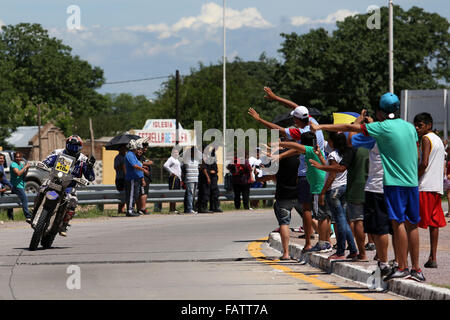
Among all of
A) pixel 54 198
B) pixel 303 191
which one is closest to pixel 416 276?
pixel 303 191

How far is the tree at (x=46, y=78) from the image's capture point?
3971 inches

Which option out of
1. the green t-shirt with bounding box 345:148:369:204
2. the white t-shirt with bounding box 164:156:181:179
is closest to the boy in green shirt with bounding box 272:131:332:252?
the green t-shirt with bounding box 345:148:369:204

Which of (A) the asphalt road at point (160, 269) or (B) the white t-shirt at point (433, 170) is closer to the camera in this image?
(A) the asphalt road at point (160, 269)

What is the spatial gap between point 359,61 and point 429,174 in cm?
5938

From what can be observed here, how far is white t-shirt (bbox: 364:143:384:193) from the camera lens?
9.34 m

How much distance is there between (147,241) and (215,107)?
5745 cm

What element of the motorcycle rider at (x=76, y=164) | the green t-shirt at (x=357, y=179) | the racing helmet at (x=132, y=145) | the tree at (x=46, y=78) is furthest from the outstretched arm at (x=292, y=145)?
the tree at (x=46, y=78)

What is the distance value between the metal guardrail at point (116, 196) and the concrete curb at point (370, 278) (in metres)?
10.7

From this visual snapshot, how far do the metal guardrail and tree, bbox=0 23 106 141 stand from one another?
7270 centimetres

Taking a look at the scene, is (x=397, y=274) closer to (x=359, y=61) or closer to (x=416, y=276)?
(x=416, y=276)

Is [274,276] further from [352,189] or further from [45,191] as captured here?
[45,191]

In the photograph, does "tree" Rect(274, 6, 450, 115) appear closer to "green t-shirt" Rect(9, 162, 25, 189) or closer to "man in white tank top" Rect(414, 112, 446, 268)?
"green t-shirt" Rect(9, 162, 25, 189)

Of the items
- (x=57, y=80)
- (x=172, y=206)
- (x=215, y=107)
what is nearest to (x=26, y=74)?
(x=57, y=80)

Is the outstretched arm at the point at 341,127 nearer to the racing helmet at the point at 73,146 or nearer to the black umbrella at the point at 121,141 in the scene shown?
Result: the racing helmet at the point at 73,146
